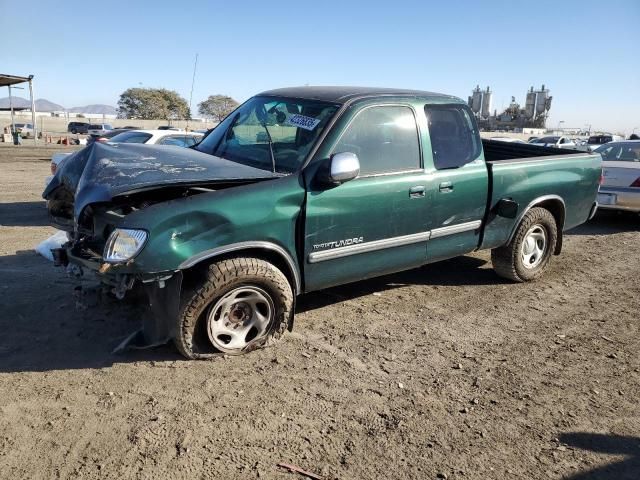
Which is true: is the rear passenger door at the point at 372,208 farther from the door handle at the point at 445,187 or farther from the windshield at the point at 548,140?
the windshield at the point at 548,140

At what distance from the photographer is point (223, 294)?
3.64 m

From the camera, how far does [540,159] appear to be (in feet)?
18.4

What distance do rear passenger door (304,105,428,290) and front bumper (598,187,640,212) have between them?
223 inches

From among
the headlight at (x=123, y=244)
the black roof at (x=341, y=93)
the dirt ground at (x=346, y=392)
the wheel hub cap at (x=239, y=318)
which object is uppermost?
the black roof at (x=341, y=93)

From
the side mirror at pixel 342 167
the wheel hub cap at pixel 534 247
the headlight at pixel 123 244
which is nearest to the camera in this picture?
the headlight at pixel 123 244

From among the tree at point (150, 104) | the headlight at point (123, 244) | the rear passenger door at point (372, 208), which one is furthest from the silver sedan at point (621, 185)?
the tree at point (150, 104)

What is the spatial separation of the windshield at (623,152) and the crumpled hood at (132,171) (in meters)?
7.94

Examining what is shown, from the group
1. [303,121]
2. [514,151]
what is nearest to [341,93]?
[303,121]

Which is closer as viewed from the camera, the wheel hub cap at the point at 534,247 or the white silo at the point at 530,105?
the wheel hub cap at the point at 534,247

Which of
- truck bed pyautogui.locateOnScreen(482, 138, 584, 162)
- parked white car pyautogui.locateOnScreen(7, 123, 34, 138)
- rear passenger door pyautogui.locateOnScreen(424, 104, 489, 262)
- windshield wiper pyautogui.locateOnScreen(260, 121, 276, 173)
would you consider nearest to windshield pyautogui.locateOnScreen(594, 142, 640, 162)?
truck bed pyautogui.locateOnScreen(482, 138, 584, 162)

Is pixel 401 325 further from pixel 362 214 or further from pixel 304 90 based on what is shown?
pixel 304 90

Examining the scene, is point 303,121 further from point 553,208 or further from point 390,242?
point 553,208

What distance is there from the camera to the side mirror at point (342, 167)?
3.82 metres

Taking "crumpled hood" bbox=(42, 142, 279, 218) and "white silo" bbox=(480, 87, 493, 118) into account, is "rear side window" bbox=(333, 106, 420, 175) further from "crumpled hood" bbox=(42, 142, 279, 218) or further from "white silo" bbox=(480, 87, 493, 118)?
"white silo" bbox=(480, 87, 493, 118)
